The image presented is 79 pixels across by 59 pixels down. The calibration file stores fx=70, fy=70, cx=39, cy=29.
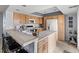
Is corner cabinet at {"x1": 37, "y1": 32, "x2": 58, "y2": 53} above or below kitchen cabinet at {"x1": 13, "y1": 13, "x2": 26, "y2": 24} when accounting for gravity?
below

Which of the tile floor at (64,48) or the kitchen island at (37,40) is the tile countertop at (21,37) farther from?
the tile floor at (64,48)

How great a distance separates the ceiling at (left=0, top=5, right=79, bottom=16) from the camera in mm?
859

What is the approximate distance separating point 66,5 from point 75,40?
0.45m

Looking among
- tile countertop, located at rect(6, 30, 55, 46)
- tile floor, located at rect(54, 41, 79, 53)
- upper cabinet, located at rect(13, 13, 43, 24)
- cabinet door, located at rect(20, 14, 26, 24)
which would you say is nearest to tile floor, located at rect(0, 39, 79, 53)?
tile floor, located at rect(54, 41, 79, 53)

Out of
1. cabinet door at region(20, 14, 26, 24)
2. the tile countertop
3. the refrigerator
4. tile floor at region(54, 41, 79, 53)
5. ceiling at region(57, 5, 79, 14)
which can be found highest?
ceiling at region(57, 5, 79, 14)

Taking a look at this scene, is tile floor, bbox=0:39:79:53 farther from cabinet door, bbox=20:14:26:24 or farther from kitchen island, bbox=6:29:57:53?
cabinet door, bbox=20:14:26:24

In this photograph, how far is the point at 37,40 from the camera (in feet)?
3.05

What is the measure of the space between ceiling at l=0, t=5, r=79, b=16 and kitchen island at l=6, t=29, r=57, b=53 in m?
0.27

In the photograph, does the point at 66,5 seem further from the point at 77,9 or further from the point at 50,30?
the point at 50,30

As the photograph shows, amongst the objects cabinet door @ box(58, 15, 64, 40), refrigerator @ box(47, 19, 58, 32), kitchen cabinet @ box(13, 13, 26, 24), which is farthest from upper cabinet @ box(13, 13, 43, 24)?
cabinet door @ box(58, 15, 64, 40)

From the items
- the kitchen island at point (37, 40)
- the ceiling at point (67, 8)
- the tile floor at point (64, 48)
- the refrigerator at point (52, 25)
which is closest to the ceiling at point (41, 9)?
the ceiling at point (67, 8)

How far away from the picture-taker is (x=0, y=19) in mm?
838
